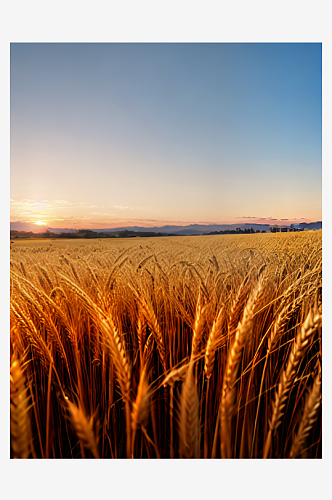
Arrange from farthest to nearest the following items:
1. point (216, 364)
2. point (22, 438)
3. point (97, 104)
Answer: point (97, 104) < point (216, 364) < point (22, 438)

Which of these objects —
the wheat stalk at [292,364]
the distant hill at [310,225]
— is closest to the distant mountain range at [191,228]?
the distant hill at [310,225]

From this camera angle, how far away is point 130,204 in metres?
1.30

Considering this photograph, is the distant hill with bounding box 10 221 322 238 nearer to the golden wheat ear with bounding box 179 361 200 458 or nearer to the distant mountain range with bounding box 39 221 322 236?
the distant mountain range with bounding box 39 221 322 236

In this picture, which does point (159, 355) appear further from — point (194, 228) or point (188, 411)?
point (194, 228)

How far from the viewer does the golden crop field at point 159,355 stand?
20.6 inches

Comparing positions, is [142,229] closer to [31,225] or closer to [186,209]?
[186,209]

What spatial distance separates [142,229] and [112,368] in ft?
2.32

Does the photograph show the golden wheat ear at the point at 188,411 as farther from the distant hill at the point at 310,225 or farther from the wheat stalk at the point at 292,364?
the distant hill at the point at 310,225

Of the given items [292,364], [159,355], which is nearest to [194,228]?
[159,355]

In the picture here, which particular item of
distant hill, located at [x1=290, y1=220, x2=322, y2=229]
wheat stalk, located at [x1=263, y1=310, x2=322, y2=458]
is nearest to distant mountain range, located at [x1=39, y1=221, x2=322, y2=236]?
distant hill, located at [x1=290, y1=220, x2=322, y2=229]

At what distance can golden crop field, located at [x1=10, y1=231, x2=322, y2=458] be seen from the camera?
522 millimetres
